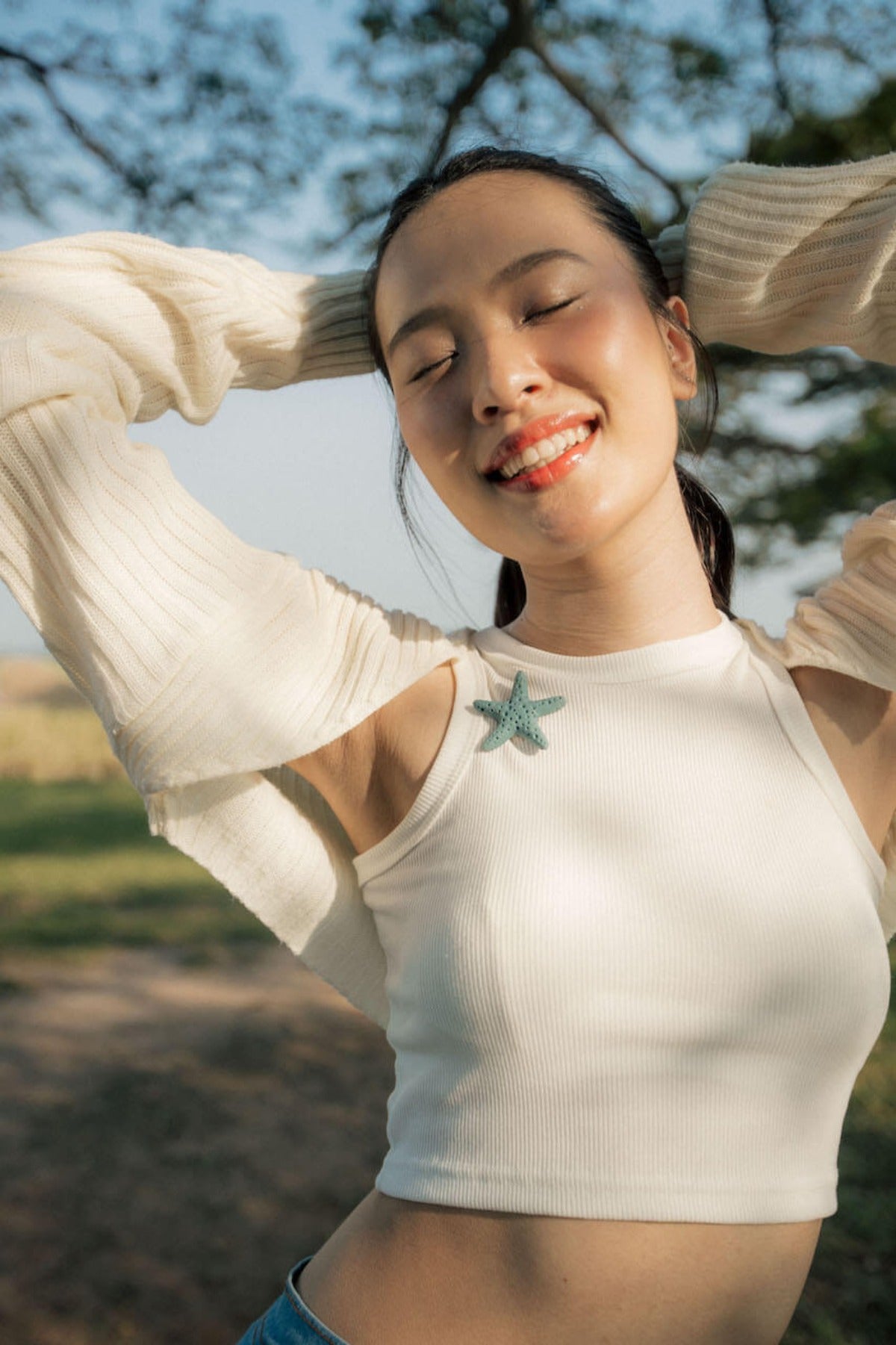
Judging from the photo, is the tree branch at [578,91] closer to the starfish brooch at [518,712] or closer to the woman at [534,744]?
the woman at [534,744]

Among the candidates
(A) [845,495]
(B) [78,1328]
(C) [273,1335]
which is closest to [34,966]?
(B) [78,1328]

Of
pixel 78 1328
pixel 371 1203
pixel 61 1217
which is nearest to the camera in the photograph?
pixel 371 1203

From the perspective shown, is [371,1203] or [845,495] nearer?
[371,1203]

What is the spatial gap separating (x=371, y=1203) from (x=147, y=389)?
0.82m

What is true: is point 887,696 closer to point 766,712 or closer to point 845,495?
point 766,712

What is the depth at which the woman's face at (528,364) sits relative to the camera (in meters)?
1.14

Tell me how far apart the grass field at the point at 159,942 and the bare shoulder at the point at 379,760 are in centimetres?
163

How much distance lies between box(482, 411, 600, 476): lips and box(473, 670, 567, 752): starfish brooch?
21 cm

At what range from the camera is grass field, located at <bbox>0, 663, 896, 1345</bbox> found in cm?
241

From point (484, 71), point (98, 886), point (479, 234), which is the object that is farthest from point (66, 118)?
point (98, 886)

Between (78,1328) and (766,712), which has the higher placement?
(766,712)

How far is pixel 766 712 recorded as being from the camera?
117 cm

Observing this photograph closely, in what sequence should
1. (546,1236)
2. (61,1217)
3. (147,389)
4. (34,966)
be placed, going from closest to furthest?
(546,1236) → (147,389) → (61,1217) → (34,966)

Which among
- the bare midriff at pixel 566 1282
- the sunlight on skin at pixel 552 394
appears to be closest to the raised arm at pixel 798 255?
the sunlight on skin at pixel 552 394
